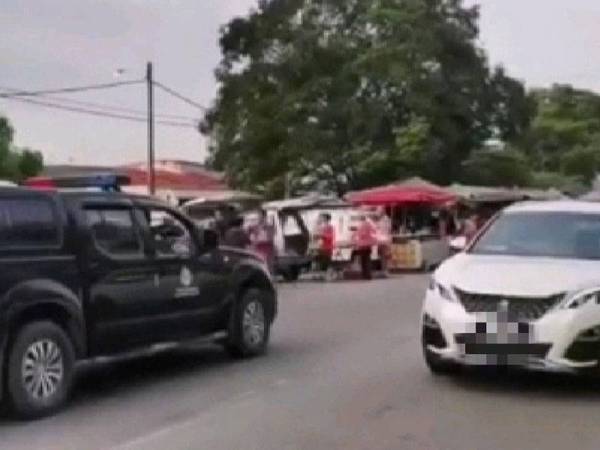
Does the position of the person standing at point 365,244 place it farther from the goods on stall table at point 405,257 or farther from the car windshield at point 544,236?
the car windshield at point 544,236

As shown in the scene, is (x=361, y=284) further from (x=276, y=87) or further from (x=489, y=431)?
(x=276, y=87)

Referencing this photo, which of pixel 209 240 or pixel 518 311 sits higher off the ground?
pixel 209 240

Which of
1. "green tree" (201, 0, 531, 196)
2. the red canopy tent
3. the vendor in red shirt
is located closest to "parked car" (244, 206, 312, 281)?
the vendor in red shirt

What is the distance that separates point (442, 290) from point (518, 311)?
2.62ft

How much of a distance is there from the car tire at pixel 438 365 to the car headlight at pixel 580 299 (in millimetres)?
1303

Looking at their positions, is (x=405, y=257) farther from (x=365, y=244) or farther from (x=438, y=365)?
(x=438, y=365)

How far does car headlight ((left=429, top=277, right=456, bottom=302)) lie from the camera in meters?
9.70

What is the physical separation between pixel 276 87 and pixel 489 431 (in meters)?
37.1

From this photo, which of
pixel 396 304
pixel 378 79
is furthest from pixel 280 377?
pixel 378 79

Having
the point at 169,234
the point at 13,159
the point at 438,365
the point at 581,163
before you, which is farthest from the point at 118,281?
the point at 581,163

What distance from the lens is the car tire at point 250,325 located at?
11766mm

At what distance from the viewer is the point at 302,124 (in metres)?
43.7

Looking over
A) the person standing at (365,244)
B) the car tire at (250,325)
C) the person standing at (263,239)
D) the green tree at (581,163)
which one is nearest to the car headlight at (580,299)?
the car tire at (250,325)

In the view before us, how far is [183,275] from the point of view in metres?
10.8
